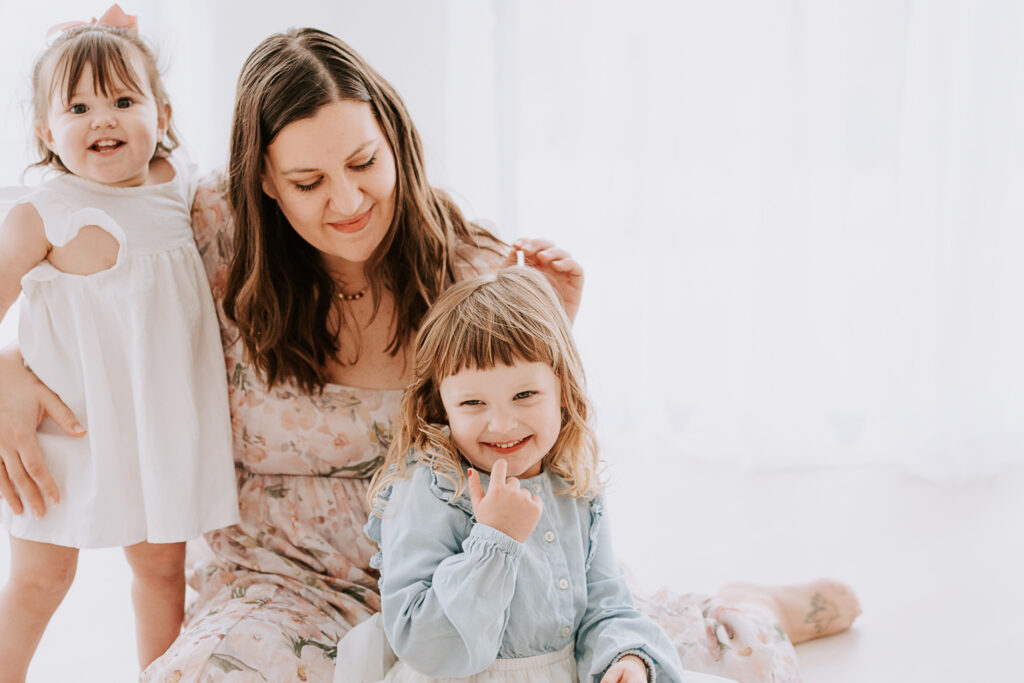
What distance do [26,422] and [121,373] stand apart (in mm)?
161

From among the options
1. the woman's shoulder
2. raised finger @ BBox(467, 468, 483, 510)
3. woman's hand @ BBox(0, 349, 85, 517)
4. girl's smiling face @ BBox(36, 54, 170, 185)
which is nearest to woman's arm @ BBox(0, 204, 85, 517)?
woman's hand @ BBox(0, 349, 85, 517)

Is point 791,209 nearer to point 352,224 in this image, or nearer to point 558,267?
point 558,267

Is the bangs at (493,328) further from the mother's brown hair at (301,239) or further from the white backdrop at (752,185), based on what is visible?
the white backdrop at (752,185)

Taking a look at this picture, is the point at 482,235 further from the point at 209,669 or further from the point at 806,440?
the point at 806,440

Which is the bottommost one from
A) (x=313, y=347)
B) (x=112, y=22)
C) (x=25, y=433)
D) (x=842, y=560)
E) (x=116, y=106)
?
(x=842, y=560)

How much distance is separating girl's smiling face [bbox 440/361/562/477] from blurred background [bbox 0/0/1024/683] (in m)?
1.21

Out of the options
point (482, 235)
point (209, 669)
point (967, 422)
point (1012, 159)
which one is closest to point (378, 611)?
point (209, 669)

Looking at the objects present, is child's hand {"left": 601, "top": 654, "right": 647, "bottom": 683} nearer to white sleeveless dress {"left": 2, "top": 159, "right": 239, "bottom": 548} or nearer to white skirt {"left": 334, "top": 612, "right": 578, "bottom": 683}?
white skirt {"left": 334, "top": 612, "right": 578, "bottom": 683}

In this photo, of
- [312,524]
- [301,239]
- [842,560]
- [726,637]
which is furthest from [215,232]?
[842,560]

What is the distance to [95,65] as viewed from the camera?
1.52 meters

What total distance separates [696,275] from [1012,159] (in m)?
0.94

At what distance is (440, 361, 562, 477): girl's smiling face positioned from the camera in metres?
1.30

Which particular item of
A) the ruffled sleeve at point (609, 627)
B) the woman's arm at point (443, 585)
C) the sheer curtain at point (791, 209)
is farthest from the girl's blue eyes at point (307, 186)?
the sheer curtain at point (791, 209)

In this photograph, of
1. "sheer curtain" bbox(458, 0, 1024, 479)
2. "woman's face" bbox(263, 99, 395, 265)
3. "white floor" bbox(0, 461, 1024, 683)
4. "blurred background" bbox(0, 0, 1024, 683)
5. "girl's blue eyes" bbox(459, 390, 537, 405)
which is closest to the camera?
"girl's blue eyes" bbox(459, 390, 537, 405)
